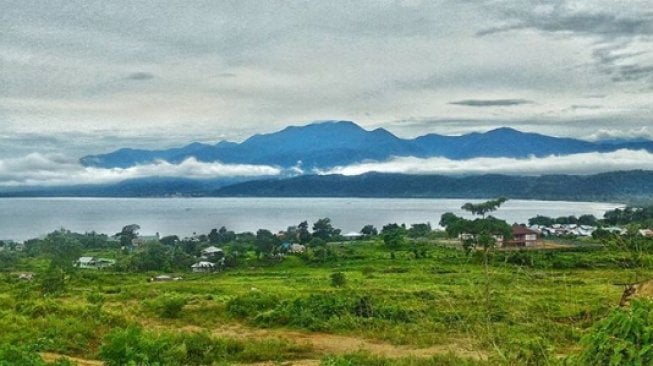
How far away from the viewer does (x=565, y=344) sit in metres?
8.62

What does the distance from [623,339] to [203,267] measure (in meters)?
50.1

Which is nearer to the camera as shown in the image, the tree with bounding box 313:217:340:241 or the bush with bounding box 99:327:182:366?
the bush with bounding box 99:327:182:366

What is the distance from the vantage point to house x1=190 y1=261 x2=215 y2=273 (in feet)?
170

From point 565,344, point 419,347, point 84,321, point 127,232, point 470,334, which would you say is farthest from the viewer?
point 127,232

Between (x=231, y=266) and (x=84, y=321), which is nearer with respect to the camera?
(x=84, y=321)

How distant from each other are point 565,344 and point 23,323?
11.3 metres

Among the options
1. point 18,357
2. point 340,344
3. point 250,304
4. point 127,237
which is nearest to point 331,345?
point 340,344

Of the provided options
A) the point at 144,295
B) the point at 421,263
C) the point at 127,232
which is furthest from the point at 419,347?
the point at 127,232

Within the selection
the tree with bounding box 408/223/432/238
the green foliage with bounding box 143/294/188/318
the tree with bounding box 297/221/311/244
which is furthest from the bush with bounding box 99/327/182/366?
the tree with bounding box 408/223/432/238

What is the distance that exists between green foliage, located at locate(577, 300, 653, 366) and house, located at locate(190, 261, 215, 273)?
159 ft

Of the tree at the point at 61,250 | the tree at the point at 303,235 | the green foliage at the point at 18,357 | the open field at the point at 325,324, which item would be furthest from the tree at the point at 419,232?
the green foliage at the point at 18,357

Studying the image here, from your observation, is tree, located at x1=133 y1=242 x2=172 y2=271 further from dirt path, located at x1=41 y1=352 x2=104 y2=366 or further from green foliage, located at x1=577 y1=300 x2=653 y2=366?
green foliage, located at x1=577 y1=300 x2=653 y2=366

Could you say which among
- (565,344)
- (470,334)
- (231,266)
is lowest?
(231,266)

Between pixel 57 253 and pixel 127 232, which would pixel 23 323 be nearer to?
pixel 57 253
